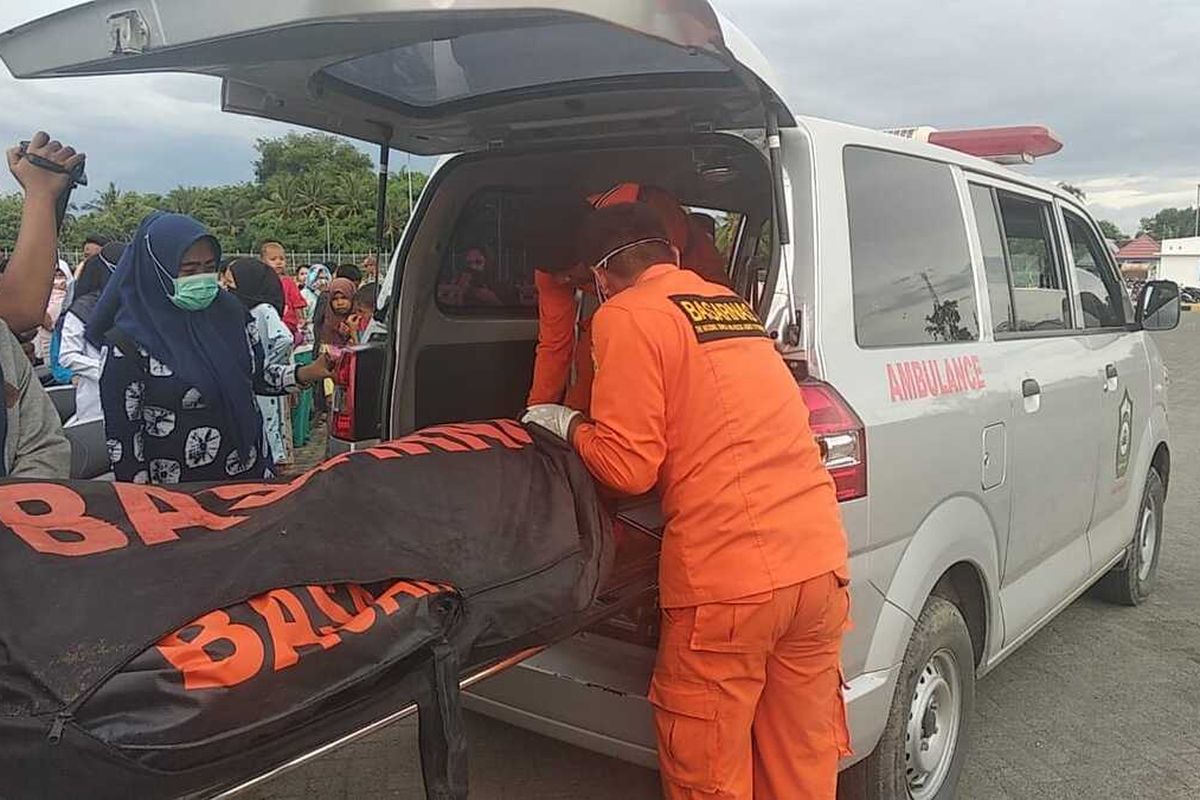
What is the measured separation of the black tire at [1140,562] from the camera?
496cm

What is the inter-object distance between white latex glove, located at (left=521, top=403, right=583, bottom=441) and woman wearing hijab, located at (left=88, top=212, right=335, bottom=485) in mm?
1421

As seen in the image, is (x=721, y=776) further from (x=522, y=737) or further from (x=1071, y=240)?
(x=1071, y=240)

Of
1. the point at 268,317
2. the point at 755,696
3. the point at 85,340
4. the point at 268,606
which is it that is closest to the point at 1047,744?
the point at 755,696

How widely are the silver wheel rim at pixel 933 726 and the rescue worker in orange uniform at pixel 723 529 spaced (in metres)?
0.63

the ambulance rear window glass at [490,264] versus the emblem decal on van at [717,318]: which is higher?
the ambulance rear window glass at [490,264]

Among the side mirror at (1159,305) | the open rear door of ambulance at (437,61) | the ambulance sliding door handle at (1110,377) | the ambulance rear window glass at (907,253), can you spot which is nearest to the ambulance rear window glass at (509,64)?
the open rear door of ambulance at (437,61)

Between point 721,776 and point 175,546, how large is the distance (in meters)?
1.31

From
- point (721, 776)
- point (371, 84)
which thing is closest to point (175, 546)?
point (721, 776)

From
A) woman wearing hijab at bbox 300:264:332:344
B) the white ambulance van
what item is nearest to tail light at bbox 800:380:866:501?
the white ambulance van

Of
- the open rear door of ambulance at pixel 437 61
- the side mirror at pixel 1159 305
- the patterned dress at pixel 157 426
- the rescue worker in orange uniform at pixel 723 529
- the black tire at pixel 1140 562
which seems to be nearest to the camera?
the open rear door of ambulance at pixel 437 61

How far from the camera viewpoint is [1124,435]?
14.4ft

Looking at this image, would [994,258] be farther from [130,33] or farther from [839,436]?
[130,33]

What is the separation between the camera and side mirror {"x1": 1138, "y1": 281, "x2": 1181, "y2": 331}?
457 centimetres

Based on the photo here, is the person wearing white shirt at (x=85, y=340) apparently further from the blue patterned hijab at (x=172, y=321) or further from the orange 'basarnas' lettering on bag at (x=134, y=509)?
the orange 'basarnas' lettering on bag at (x=134, y=509)
